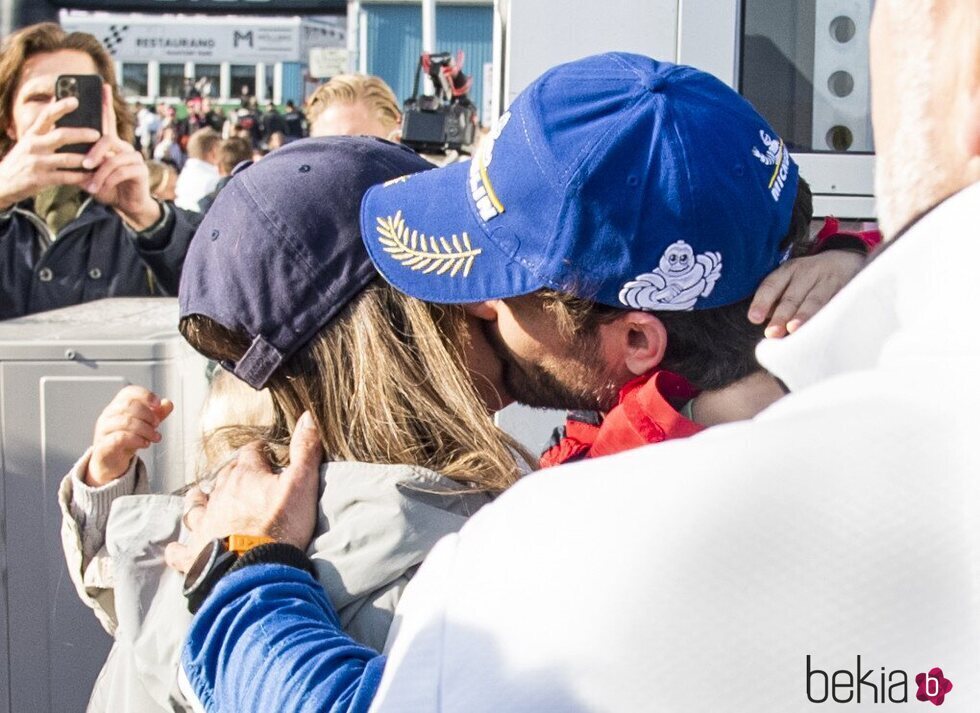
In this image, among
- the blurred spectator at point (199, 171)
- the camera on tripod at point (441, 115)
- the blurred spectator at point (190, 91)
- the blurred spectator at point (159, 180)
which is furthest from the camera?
the blurred spectator at point (190, 91)

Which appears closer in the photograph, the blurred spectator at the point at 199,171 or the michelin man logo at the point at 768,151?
the michelin man logo at the point at 768,151

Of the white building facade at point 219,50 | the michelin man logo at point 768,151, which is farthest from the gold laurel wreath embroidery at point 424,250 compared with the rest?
the white building facade at point 219,50

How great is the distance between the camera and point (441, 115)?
4.70 meters

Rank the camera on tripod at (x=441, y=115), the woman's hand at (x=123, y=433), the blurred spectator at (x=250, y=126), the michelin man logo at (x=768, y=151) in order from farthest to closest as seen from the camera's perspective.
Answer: the blurred spectator at (x=250, y=126) < the camera on tripod at (x=441, y=115) < the woman's hand at (x=123, y=433) < the michelin man logo at (x=768, y=151)

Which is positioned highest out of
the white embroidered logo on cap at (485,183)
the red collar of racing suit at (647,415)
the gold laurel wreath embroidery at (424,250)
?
the white embroidered logo on cap at (485,183)

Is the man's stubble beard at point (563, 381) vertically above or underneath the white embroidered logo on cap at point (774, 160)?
underneath

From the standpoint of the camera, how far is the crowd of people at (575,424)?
659 millimetres

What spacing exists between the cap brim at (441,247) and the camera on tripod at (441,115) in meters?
3.27

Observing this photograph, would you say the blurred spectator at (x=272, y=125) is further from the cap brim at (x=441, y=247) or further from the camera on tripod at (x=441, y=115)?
the cap brim at (x=441, y=247)

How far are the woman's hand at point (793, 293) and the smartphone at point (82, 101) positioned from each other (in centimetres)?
214

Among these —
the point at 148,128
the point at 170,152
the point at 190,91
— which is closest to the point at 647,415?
the point at 170,152

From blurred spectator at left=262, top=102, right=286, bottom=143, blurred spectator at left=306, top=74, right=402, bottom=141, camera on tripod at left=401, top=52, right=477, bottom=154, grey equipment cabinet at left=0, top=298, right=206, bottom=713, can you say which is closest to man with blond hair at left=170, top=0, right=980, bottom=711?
grey equipment cabinet at left=0, top=298, right=206, bottom=713

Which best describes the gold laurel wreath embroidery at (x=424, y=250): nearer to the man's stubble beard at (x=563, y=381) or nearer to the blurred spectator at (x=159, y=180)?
the man's stubble beard at (x=563, y=381)

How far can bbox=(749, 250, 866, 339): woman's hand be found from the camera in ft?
4.31
